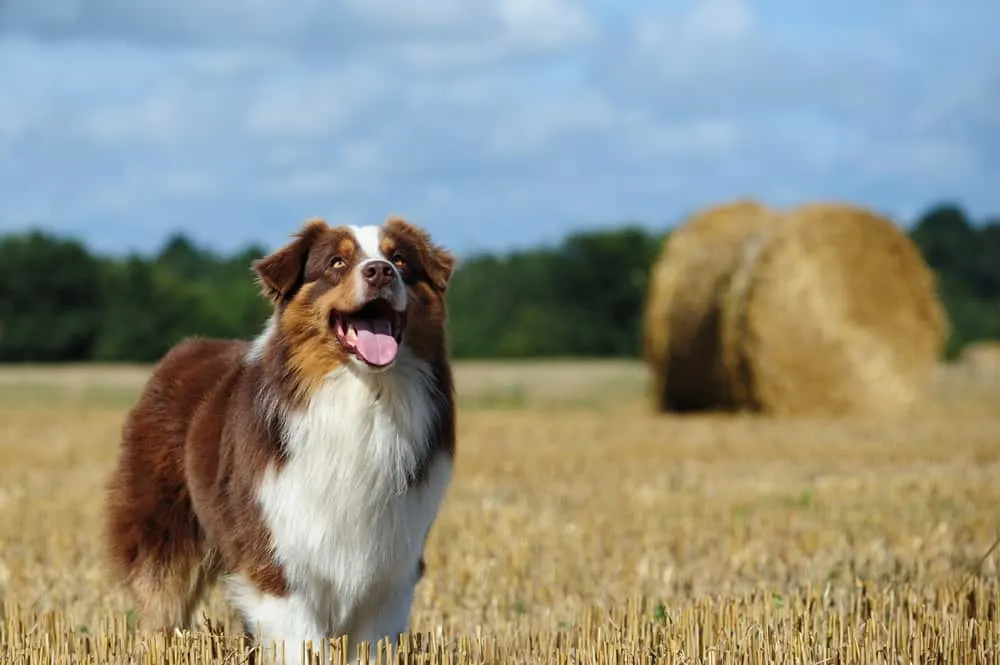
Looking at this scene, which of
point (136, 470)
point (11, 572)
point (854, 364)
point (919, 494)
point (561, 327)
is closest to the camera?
point (136, 470)

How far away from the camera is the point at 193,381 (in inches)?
234

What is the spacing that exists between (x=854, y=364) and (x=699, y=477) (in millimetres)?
6229

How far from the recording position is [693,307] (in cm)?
1722

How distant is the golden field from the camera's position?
5105mm

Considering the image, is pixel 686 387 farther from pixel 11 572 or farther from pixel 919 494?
pixel 11 572

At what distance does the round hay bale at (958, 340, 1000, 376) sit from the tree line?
61cm

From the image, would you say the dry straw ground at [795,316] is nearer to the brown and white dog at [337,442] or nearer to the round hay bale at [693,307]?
the round hay bale at [693,307]

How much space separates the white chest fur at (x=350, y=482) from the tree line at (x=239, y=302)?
26.0m

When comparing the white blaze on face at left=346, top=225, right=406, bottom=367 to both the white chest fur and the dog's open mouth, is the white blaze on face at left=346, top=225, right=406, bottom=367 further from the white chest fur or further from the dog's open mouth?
the white chest fur

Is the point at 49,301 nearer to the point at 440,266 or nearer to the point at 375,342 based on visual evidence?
the point at 440,266

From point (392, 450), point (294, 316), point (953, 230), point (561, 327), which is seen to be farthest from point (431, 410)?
point (953, 230)

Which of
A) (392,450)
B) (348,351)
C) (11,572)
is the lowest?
(11,572)

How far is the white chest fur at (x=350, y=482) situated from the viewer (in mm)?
4922

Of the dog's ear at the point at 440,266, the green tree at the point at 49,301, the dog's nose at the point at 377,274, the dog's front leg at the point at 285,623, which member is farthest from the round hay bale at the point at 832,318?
the green tree at the point at 49,301
